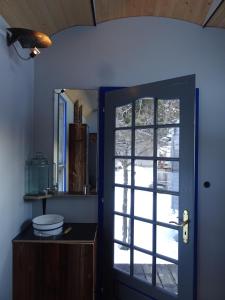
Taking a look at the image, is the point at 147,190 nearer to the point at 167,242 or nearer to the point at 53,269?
the point at 167,242

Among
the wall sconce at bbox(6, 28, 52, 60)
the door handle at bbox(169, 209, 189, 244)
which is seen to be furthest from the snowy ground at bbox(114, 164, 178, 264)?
the wall sconce at bbox(6, 28, 52, 60)

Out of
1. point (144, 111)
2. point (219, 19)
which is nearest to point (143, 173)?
→ point (144, 111)

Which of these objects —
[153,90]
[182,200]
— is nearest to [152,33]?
[153,90]

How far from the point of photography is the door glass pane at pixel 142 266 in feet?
6.59

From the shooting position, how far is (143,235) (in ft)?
6.69

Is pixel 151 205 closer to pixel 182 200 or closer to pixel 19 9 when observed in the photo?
pixel 182 200

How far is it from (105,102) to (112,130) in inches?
10.7

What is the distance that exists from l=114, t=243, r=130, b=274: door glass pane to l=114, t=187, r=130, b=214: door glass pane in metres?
0.32

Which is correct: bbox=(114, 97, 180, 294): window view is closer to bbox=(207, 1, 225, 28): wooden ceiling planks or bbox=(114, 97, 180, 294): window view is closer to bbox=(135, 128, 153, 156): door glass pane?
bbox=(135, 128, 153, 156): door glass pane

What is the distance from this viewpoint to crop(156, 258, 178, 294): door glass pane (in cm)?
187

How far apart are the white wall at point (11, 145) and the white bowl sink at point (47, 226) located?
152mm

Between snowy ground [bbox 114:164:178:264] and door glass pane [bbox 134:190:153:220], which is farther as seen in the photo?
door glass pane [bbox 134:190:153:220]

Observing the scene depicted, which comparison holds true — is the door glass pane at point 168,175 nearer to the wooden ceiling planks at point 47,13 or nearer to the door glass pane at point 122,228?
the door glass pane at point 122,228

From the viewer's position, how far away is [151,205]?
198cm
